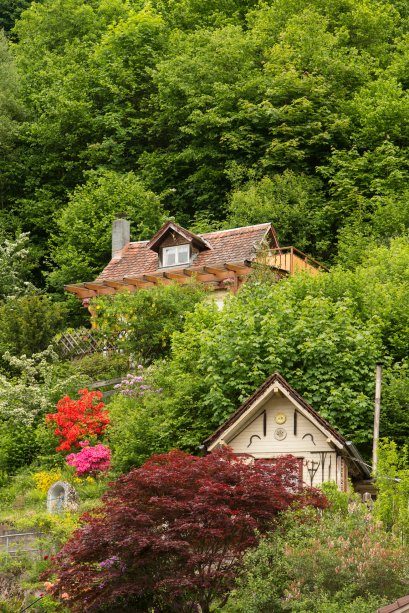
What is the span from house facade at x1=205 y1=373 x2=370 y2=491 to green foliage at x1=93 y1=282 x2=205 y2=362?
9859 mm

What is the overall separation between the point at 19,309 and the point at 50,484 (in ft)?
35.7

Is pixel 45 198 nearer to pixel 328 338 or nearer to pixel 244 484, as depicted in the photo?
pixel 328 338

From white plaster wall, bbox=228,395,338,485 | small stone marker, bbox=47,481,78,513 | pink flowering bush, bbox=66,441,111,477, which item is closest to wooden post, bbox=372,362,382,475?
white plaster wall, bbox=228,395,338,485

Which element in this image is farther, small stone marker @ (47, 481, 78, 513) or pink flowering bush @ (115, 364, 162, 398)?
pink flowering bush @ (115, 364, 162, 398)

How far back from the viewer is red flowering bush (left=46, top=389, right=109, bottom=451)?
38.5m

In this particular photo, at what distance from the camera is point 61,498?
3491 cm

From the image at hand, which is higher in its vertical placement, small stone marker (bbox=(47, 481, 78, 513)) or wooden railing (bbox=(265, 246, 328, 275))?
wooden railing (bbox=(265, 246, 328, 275))

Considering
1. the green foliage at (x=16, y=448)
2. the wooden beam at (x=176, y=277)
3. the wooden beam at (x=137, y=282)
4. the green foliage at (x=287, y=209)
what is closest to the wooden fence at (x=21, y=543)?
the green foliage at (x=16, y=448)

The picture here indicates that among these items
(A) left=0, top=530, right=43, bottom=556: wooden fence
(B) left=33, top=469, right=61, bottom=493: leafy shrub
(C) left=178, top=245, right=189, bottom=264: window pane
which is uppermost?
(C) left=178, top=245, right=189, bottom=264: window pane

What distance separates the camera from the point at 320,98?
215ft

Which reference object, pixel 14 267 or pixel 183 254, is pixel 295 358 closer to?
pixel 183 254

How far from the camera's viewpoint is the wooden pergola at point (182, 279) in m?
47.4

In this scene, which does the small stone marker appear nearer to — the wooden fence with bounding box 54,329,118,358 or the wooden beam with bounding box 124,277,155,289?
the wooden fence with bounding box 54,329,118,358

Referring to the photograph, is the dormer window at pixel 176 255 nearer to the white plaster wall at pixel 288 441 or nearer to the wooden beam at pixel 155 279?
the wooden beam at pixel 155 279
